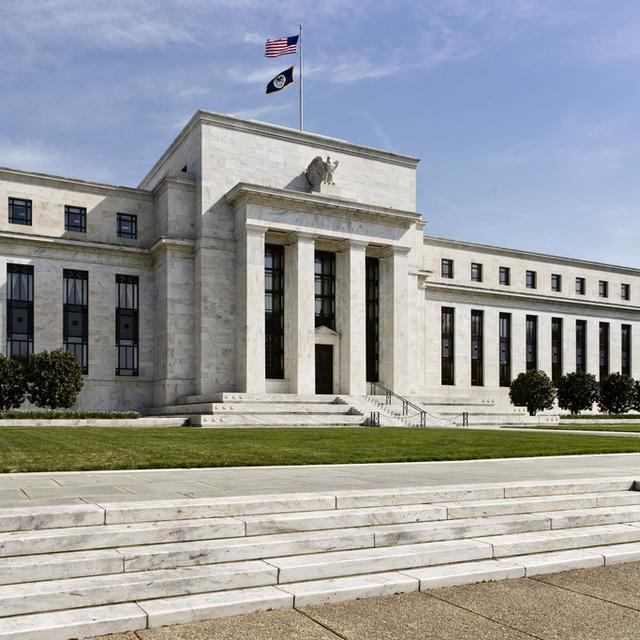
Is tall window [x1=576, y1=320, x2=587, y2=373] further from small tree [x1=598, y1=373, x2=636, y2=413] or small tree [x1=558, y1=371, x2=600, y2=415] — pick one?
small tree [x1=558, y1=371, x2=600, y2=415]

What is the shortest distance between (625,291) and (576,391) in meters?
22.7

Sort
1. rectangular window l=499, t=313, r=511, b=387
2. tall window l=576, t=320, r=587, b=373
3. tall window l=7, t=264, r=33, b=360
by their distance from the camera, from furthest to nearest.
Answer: tall window l=576, t=320, r=587, b=373, rectangular window l=499, t=313, r=511, b=387, tall window l=7, t=264, r=33, b=360

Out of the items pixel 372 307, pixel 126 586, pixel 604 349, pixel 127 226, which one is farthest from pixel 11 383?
pixel 604 349

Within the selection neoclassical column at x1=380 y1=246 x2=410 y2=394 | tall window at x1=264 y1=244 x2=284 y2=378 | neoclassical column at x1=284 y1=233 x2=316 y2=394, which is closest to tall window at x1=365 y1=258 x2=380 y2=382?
neoclassical column at x1=380 y1=246 x2=410 y2=394

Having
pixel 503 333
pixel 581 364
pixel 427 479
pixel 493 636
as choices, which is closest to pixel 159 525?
pixel 493 636

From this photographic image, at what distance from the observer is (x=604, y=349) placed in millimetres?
73625

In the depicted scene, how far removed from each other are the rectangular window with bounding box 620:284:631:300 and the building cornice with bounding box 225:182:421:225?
1419 inches

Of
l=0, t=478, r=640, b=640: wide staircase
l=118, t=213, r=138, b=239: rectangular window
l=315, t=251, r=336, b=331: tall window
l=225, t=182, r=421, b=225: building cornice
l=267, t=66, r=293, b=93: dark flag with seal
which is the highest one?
l=267, t=66, r=293, b=93: dark flag with seal

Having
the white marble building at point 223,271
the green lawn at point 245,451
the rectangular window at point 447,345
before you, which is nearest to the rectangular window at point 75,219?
the white marble building at point 223,271

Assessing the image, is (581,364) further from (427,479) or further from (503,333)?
(427,479)

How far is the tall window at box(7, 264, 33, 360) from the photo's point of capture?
45.1 metres

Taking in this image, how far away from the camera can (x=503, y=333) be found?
66.8m

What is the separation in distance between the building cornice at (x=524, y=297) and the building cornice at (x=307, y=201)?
10754mm

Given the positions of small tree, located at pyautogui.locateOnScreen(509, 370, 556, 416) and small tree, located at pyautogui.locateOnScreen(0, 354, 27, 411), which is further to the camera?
small tree, located at pyautogui.locateOnScreen(509, 370, 556, 416)
